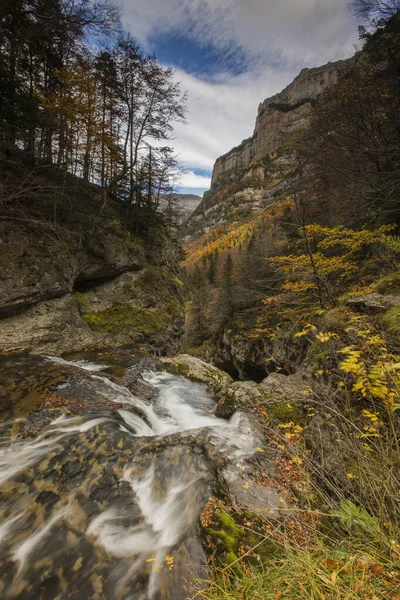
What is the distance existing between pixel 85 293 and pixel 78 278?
0.99 metres

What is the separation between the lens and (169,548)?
273 cm

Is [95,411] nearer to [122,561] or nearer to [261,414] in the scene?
[122,561]

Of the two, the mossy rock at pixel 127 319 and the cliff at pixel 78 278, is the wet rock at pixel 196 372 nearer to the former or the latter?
the cliff at pixel 78 278

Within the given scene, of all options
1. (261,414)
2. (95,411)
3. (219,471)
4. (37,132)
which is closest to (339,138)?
(261,414)

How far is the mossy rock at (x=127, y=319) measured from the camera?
12.2 meters

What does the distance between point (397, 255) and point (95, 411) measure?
10772 mm

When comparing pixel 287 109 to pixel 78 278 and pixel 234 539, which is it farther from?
pixel 234 539

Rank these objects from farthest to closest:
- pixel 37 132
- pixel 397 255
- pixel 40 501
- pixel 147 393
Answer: pixel 37 132
pixel 397 255
pixel 147 393
pixel 40 501

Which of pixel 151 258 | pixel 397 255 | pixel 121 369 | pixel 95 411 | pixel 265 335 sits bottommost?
pixel 265 335

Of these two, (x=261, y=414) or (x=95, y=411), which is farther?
(x=261, y=414)

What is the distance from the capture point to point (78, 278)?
12.9 metres

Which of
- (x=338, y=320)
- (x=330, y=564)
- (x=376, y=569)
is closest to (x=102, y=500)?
(x=330, y=564)

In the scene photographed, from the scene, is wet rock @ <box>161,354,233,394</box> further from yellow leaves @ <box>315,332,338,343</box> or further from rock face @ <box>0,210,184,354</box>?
yellow leaves @ <box>315,332,338,343</box>

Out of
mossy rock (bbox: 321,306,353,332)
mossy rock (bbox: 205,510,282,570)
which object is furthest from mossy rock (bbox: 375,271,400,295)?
mossy rock (bbox: 205,510,282,570)
